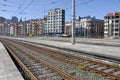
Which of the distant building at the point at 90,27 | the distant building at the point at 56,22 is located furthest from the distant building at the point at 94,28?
the distant building at the point at 56,22

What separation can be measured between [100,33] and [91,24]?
1275 cm

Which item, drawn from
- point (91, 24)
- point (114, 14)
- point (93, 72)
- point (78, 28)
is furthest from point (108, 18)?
point (93, 72)

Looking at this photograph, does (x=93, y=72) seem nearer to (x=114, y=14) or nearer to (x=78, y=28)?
(x=114, y=14)

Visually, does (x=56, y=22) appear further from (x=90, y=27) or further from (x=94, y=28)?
(x=94, y=28)

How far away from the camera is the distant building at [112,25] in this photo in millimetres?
135875

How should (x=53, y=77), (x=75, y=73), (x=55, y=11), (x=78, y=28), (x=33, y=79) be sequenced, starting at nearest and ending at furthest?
(x=33, y=79) → (x=53, y=77) → (x=75, y=73) → (x=55, y=11) → (x=78, y=28)

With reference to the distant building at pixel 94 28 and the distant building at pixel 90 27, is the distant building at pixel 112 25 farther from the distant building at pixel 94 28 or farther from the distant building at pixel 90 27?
the distant building at pixel 94 28

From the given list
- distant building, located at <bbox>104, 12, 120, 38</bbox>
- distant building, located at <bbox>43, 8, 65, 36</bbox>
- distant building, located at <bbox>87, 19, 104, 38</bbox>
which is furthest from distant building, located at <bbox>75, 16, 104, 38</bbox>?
distant building, located at <bbox>104, 12, 120, 38</bbox>

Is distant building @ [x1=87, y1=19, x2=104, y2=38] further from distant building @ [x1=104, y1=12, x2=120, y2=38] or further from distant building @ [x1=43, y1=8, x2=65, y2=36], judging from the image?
distant building @ [x1=104, y1=12, x2=120, y2=38]

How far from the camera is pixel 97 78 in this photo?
1049cm

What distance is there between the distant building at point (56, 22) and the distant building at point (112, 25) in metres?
39.0

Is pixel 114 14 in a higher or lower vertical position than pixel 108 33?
higher

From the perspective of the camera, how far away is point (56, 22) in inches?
6895

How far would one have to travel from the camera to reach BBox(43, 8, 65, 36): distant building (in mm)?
173000
